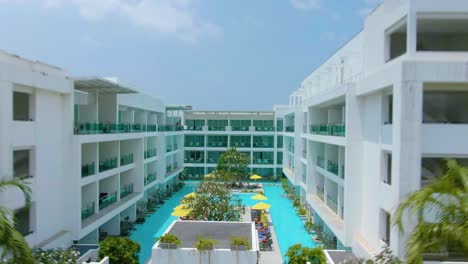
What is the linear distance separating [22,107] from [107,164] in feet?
20.5

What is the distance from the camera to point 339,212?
59.1 ft

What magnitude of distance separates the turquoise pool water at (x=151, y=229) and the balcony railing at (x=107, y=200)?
2611mm

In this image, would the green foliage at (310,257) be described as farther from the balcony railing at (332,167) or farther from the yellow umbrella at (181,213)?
the yellow umbrella at (181,213)

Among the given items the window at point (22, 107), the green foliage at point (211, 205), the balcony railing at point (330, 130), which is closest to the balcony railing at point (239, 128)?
the balcony railing at point (330, 130)

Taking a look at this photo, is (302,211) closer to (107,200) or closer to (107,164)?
(107,200)

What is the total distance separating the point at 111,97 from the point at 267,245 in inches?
470

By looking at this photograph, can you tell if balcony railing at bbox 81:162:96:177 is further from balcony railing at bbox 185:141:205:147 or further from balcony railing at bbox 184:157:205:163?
balcony railing at bbox 185:141:205:147

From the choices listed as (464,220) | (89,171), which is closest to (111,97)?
(89,171)

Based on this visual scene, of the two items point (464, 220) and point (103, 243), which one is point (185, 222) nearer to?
point (103, 243)

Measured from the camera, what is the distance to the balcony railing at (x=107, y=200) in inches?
765

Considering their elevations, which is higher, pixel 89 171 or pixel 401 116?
pixel 401 116

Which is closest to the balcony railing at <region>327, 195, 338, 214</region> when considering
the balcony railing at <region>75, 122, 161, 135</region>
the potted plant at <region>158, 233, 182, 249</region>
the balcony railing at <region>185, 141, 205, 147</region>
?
the potted plant at <region>158, 233, 182, 249</region>

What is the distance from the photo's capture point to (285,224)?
25734 mm

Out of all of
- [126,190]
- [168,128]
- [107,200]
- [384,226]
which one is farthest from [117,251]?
[168,128]
